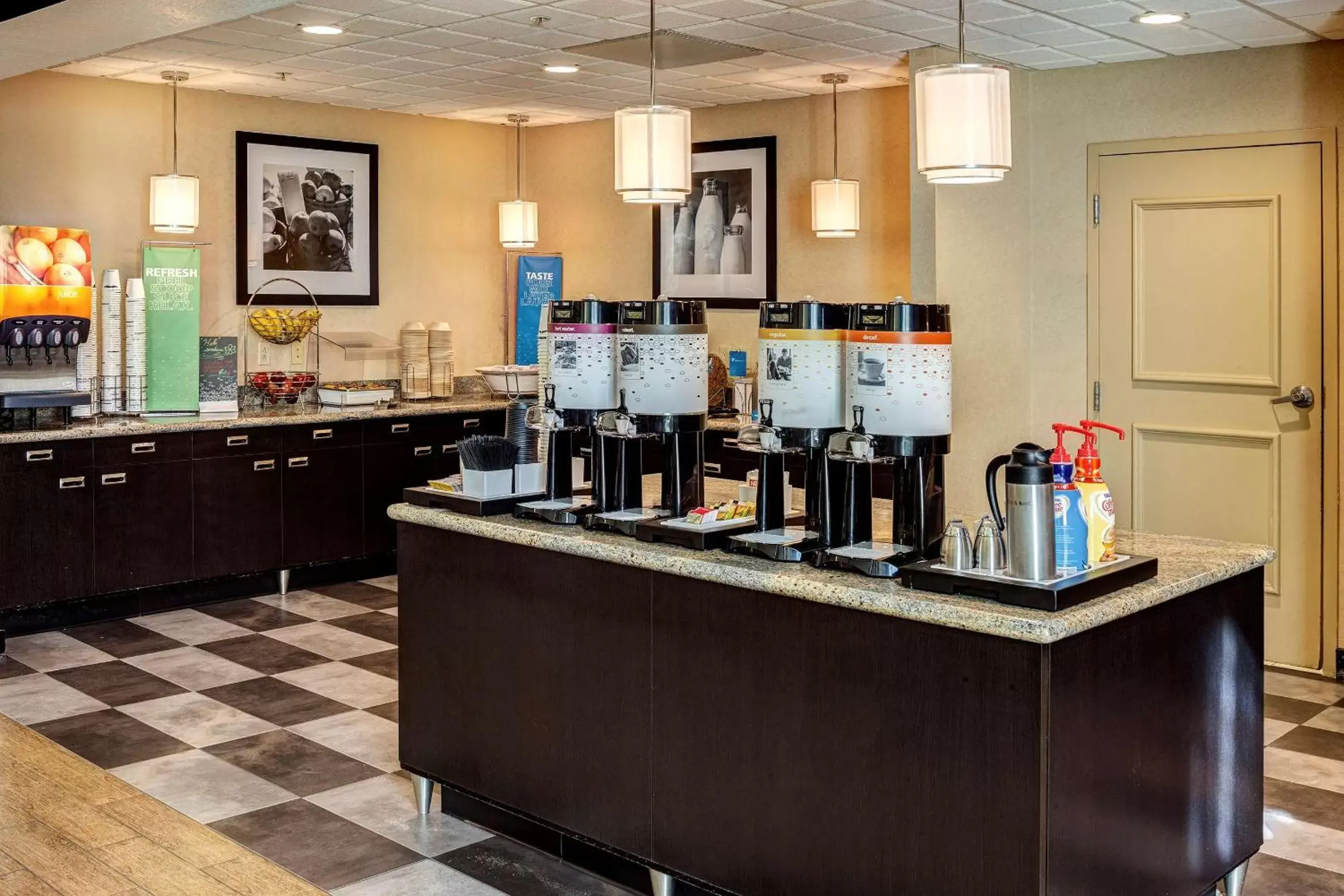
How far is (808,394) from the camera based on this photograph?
311 cm

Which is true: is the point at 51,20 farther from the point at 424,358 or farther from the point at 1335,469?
the point at 1335,469

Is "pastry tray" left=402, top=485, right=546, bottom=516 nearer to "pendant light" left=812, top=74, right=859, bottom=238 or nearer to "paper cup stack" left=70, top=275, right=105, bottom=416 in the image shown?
"paper cup stack" left=70, top=275, right=105, bottom=416

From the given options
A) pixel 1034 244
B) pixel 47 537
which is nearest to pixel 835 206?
pixel 1034 244

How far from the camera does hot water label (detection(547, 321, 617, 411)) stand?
354 cm

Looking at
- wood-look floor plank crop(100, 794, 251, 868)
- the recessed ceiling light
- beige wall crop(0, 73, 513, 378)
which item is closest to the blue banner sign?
beige wall crop(0, 73, 513, 378)

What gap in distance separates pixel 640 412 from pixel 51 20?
262 cm

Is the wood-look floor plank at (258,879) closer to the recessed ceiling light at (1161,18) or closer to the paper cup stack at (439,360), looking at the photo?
the recessed ceiling light at (1161,18)

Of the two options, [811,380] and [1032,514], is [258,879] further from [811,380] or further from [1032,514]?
[1032,514]

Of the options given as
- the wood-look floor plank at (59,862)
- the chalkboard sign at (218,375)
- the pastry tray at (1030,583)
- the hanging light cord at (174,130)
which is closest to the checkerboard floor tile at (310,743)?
the wood-look floor plank at (59,862)

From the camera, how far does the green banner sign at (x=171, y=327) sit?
6.52 metres

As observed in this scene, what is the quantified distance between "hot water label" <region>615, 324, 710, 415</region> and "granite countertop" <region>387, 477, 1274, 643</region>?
0.36 meters

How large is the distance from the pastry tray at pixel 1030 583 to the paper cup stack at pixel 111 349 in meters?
4.90

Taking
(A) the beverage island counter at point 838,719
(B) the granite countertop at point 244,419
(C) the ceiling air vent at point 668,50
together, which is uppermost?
(C) the ceiling air vent at point 668,50

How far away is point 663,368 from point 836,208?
3429mm
